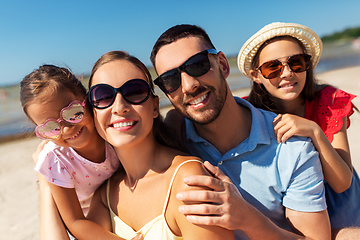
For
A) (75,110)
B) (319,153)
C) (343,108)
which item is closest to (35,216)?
(75,110)

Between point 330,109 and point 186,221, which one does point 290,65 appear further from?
point 186,221

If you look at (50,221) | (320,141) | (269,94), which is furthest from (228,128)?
(50,221)

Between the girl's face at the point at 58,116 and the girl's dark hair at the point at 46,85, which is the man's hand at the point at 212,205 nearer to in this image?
the girl's face at the point at 58,116

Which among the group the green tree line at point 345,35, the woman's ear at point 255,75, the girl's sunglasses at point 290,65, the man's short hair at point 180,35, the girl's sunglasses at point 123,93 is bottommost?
the green tree line at point 345,35

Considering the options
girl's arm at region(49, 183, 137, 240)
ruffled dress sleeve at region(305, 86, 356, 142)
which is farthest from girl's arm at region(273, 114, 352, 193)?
girl's arm at region(49, 183, 137, 240)

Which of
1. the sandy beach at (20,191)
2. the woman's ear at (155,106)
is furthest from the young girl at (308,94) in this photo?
the sandy beach at (20,191)

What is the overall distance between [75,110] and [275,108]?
2.41 m

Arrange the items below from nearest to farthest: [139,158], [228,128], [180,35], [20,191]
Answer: [139,158] < [180,35] < [228,128] < [20,191]

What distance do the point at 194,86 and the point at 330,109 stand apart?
1748 millimetres

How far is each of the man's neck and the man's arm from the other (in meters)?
0.68

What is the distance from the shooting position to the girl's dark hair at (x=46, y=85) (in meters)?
2.24

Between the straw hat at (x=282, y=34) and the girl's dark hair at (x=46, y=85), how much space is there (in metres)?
1.89

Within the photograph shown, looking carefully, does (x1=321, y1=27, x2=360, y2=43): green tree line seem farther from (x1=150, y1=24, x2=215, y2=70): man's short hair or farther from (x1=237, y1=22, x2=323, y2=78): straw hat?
(x1=150, y1=24, x2=215, y2=70): man's short hair

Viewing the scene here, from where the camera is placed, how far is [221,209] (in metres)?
1.75
